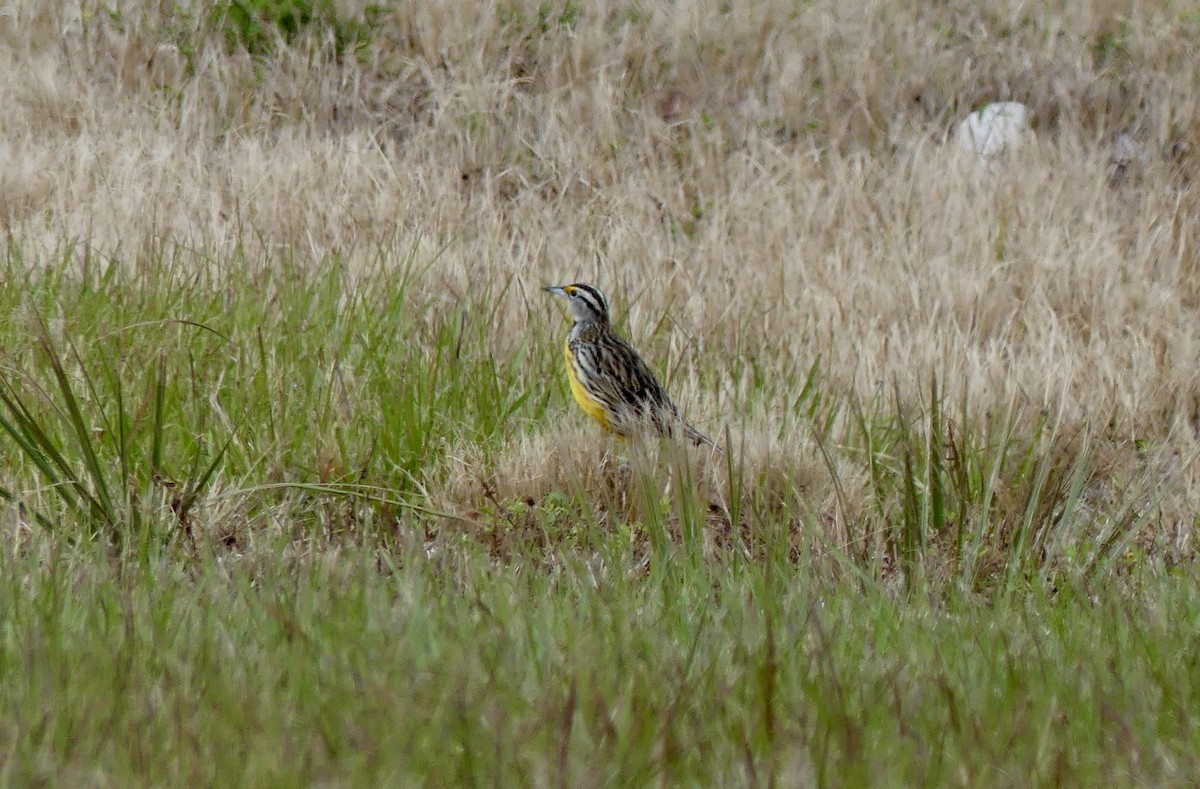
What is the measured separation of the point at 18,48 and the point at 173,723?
32.0 ft

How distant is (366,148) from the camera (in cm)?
988

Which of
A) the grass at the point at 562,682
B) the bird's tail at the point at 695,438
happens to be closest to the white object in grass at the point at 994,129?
the bird's tail at the point at 695,438

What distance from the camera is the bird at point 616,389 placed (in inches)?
212

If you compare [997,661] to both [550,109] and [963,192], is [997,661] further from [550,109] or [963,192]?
[550,109]

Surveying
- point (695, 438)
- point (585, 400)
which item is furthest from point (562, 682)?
point (585, 400)

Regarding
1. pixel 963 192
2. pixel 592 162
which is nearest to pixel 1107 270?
pixel 963 192

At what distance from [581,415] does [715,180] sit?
14.5ft

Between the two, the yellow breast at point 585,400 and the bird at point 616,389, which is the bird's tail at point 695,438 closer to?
the bird at point 616,389

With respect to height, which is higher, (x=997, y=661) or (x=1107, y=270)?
(x=997, y=661)

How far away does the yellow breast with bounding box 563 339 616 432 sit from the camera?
567 cm

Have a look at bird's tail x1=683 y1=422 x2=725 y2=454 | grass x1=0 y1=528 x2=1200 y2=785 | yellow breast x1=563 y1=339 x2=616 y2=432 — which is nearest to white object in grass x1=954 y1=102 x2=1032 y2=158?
yellow breast x1=563 y1=339 x2=616 y2=432

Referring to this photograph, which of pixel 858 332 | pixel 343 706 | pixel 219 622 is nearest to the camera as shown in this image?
pixel 343 706

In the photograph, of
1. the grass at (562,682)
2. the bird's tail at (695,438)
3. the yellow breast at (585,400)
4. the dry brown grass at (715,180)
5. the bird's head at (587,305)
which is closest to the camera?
the grass at (562,682)

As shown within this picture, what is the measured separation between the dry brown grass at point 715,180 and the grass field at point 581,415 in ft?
0.13
